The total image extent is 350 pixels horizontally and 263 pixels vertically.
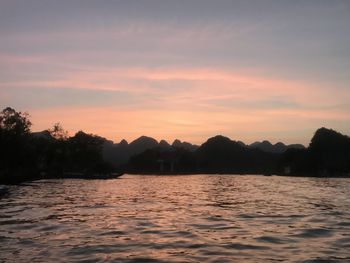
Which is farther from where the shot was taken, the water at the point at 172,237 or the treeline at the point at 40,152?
the treeline at the point at 40,152

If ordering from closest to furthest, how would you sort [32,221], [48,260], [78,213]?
[48,260] < [32,221] < [78,213]

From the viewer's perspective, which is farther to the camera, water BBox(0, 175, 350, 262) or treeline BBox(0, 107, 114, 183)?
treeline BBox(0, 107, 114, 183)

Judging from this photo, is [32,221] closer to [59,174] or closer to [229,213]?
[229,213]

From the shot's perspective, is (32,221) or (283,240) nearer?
(283,240)

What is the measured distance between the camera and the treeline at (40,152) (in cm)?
10512

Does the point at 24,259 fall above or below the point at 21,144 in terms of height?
below

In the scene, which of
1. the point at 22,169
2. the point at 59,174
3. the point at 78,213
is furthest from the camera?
the point at 59,174

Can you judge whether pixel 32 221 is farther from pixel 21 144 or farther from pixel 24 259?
pixel 21 144

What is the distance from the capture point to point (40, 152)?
152125 mm

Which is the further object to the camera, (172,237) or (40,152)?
(40,152)

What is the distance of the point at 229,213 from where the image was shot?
30.4 m

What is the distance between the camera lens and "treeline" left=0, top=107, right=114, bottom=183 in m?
105

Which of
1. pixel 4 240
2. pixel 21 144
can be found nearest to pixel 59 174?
pixel 21 144

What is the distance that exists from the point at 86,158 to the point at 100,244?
536ft
